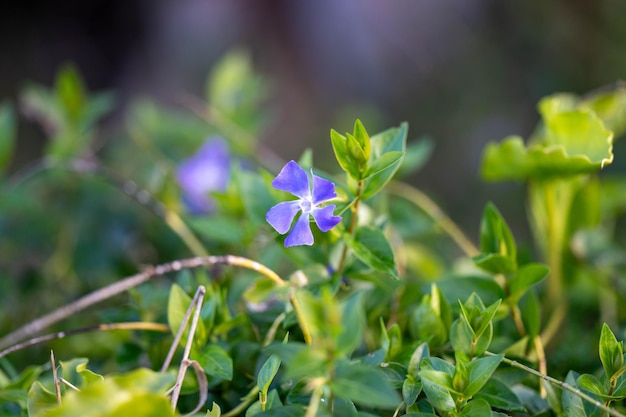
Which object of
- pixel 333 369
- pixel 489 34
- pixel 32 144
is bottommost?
pixel 32 144

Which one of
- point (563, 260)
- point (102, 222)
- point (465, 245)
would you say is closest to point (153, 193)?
point (102, 222)

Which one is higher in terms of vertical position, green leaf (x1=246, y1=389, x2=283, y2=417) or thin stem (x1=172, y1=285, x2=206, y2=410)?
thin stem (x1=172, y1=285, x2=206, y2=410)

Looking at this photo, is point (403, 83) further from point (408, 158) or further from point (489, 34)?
point (408, 158)

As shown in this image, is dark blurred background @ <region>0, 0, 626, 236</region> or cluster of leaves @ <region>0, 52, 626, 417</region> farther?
dark blurred background @ <region>0, 0, 626, 236</region>

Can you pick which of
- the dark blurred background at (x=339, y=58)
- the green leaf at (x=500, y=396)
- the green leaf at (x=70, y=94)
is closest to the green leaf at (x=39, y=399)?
the green leaf at (x=500, y=396)

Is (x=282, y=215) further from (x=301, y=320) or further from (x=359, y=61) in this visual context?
(x=359, y=61)

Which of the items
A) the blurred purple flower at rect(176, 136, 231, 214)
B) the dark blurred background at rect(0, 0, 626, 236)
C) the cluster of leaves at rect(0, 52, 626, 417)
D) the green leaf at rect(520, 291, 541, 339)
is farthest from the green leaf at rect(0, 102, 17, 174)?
the dark blurred background at rect(0, 0, 626, 236)

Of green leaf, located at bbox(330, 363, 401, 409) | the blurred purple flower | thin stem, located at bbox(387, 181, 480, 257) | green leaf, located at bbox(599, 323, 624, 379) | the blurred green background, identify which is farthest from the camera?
the blurred green background

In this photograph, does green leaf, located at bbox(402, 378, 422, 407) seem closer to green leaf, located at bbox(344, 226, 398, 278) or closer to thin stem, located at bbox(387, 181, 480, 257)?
green leaf, located at bbox(344, 226, 398, 278)

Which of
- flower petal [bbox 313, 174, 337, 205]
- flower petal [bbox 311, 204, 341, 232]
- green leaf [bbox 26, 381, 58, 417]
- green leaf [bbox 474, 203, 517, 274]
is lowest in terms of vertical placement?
green leaf [bbox 26, 381, 58, 417]
